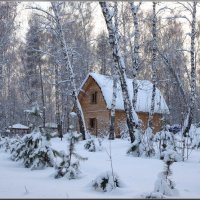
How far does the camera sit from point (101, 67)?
38719 mm

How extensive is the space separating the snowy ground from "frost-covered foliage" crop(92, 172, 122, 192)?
88mm

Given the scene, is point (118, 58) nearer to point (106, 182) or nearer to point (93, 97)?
point (106, 182)

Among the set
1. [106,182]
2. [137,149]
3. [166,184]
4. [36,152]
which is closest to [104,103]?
[137,149]

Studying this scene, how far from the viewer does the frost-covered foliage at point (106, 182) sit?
197 inches

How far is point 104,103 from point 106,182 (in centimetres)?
2288

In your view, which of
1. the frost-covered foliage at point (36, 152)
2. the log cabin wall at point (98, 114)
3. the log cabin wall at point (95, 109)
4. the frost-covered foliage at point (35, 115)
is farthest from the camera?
the log cabin wall at point (95, 109)

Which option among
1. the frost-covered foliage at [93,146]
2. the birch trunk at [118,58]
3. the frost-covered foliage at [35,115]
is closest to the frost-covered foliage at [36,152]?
the frost-covered foliage at [35,115]

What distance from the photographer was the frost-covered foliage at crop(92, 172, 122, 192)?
501cm

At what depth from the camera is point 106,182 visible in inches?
200

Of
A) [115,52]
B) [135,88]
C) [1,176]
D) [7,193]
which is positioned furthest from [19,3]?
[7,193]

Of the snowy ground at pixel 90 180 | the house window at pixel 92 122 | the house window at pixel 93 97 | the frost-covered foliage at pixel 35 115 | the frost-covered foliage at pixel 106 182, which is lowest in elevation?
the snowy ground at pixel 90 180

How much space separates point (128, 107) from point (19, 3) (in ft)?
38.8

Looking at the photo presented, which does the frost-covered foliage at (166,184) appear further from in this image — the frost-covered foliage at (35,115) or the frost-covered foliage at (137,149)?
the frost-covered foliage at (137,149)

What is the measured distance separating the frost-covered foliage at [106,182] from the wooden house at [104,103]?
20433mm
